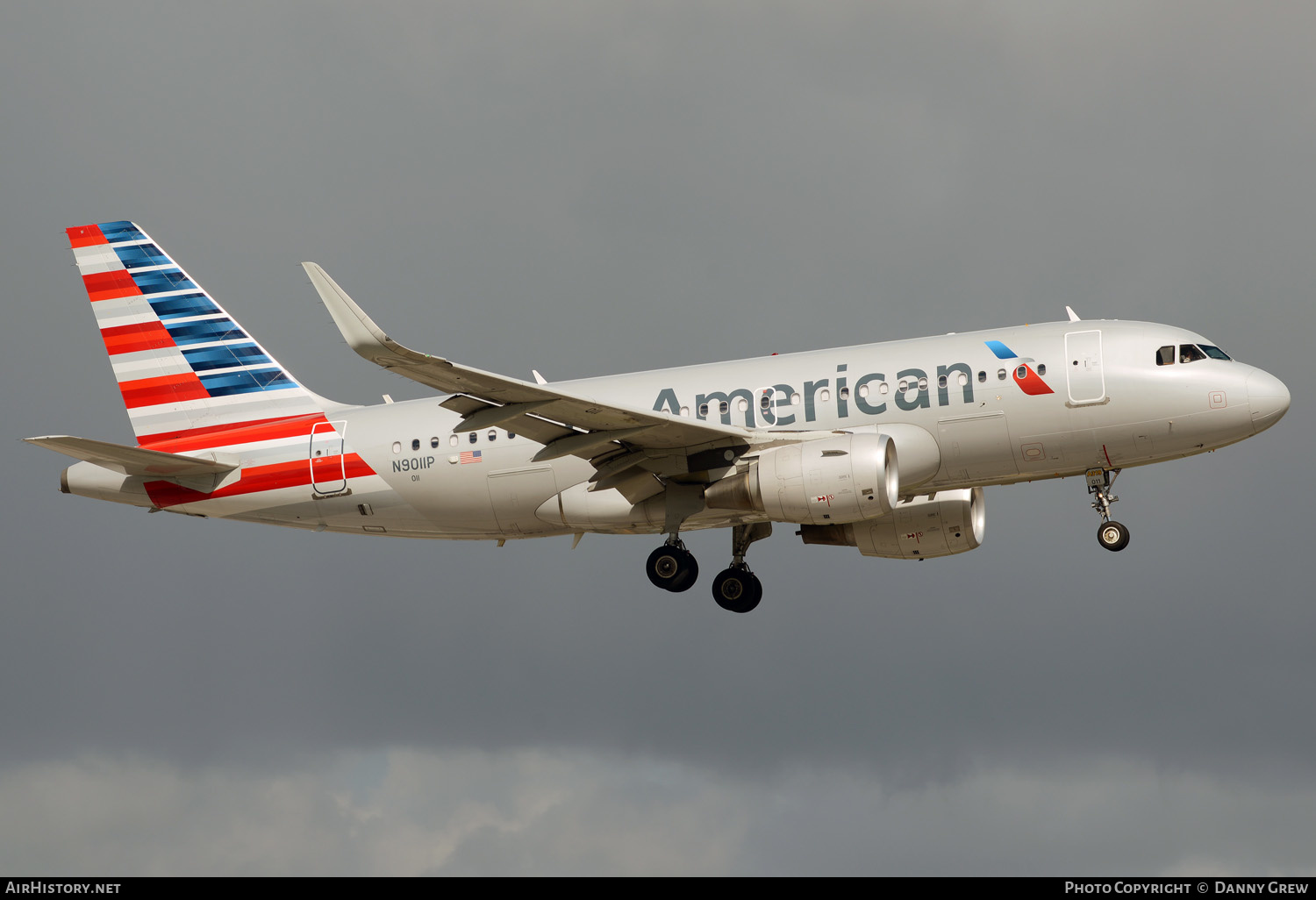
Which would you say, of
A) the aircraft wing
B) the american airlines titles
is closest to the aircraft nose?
the american airlines titles

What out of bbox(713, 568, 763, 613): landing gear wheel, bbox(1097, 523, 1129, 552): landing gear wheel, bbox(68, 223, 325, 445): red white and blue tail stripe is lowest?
bbox(713, 568, 763, 613): landing gear wheel

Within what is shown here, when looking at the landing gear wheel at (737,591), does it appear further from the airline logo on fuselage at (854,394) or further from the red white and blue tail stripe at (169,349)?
the red white and blue tail stripe at (169,349)

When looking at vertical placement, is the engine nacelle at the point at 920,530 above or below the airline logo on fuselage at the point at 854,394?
below

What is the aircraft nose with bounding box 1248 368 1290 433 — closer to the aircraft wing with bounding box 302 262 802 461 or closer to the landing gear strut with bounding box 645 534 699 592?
the aircraft wing with bounding box 302 262 802 461

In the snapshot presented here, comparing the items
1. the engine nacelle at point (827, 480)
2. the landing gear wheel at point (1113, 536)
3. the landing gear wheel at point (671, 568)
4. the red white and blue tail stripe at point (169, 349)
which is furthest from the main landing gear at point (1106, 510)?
the red white and blue tail stripe at point (169, 349)

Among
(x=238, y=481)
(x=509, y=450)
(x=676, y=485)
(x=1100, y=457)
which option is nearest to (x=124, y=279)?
(x=238, y=481)

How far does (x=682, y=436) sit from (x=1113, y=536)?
35.2 ft

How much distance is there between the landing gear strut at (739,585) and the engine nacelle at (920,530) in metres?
2.19

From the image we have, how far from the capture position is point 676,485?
121 ft

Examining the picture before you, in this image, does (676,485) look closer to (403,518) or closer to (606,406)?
(606,406)

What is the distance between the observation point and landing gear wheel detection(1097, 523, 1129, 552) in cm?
3622

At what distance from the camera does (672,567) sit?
37.0m

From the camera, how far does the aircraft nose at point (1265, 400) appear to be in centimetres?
3450

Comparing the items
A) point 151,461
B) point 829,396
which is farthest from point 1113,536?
point 151,461
